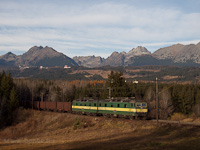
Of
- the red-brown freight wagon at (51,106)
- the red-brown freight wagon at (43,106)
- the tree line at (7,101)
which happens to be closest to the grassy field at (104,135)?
the red-brown freight wagon at (51,106)

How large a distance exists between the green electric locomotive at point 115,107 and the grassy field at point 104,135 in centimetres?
269

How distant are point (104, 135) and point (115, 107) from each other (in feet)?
44.0

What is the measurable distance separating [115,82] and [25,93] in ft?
228

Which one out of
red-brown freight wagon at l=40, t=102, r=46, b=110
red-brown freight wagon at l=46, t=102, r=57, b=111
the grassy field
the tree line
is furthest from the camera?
red-brown freight wagon at l=40, t=102, r=46, b=110

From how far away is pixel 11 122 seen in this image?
301ft

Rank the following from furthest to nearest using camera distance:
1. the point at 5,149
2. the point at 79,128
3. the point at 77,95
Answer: the point at 77,95, the point at 79,128, the point at 5,149

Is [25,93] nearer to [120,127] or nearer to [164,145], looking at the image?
[120,127]

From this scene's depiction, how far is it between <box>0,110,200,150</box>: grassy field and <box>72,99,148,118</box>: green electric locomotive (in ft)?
8.83

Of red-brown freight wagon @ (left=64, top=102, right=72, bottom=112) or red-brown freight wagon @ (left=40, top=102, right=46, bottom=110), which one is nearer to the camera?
red-brown freight wagon @ (left=64, top=102, right=72, bottom=112)

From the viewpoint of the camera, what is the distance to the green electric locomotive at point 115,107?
50.9 metres

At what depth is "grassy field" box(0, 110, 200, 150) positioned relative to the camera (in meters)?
31.1

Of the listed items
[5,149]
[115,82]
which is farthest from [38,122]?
[5,149]

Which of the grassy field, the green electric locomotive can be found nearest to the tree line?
the grassy field

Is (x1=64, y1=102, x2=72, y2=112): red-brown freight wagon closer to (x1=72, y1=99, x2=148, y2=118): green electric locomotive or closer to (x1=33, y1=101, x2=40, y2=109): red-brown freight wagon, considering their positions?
(x1=72, y1=99, x2=148, y2=118): green electric locomotive
